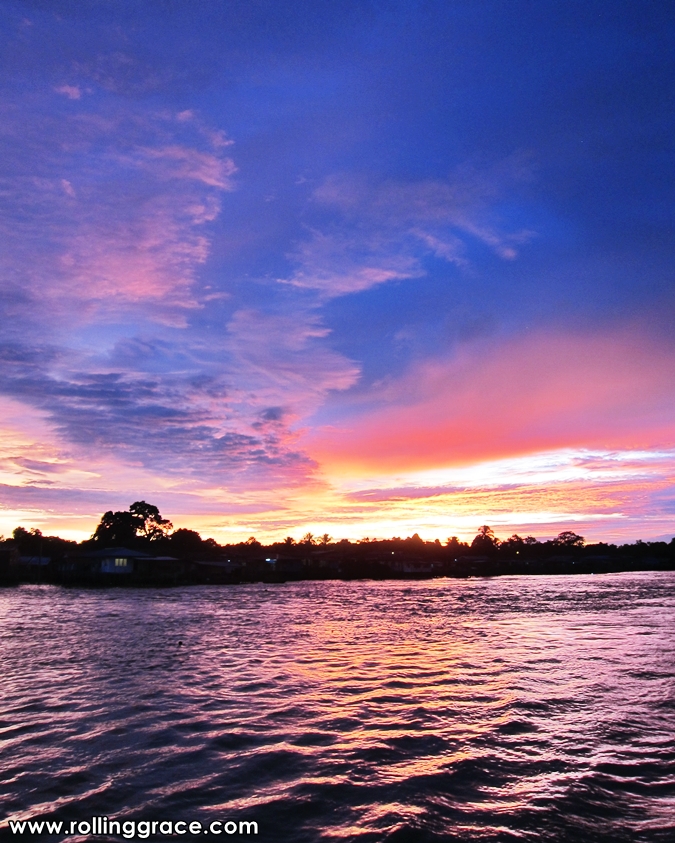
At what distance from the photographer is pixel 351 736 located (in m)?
10.7

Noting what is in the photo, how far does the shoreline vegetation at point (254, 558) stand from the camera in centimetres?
7456

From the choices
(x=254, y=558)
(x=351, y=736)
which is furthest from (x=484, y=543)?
(x=351, y=736)

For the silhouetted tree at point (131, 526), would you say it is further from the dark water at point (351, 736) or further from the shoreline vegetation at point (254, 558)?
the dark water at point (351, 736)

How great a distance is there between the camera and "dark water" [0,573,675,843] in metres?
7.33

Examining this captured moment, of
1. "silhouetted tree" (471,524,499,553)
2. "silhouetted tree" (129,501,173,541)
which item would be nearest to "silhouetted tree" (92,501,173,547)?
"silhouetted tree" (129,501,173,541)

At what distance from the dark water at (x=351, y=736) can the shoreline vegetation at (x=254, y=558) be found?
54764 millimetres

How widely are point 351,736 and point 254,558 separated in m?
102

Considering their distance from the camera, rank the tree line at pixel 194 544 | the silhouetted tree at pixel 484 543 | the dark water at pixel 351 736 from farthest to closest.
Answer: the silhouetted tree at pixel 484 543 < the tree line at pixel 194 544 < the dark water at pixel 351 736

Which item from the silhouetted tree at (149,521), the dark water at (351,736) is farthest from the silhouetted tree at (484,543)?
the dark water at (351,736)

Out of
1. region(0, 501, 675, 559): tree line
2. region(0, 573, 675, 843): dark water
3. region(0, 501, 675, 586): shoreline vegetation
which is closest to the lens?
region(0, 573, 675, 843): dark water

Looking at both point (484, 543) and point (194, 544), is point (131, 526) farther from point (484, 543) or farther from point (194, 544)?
point (484, 543)

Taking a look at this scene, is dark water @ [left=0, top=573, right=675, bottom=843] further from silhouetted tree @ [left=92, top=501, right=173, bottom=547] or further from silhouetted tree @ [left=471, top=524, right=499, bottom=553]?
silhouetted tree @ [left=471, top=524, right=499, bottom=553]

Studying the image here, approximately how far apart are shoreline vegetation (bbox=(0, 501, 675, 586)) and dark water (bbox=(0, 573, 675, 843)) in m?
54.8

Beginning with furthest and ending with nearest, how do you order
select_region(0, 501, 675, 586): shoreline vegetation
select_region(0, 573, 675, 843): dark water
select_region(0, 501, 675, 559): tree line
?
select_region(0, 501, 675, 559): tree line
select_region(0, 501, 675, 586): shoreline vegetation
select_region(0, 573, 675, 843): dark water
